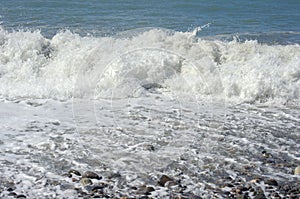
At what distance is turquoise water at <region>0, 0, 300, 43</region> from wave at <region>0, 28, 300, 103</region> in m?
4.92

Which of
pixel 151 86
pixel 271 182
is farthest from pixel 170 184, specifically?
pixel 151 86

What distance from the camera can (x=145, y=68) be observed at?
10.9 m

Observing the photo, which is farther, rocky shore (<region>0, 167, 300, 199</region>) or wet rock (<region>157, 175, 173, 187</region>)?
wet rock (<region>157, 175, 173, 187</region>)

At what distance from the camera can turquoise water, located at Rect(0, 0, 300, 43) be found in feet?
62.4

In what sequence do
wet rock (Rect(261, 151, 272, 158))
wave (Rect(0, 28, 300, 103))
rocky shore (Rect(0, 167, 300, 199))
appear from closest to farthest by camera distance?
rocky shore (Rect(0, 167, 300, 199))
wet rock (Rect(261, 151, 272, 158))
wave (Rect(0, 28, 300, 103))

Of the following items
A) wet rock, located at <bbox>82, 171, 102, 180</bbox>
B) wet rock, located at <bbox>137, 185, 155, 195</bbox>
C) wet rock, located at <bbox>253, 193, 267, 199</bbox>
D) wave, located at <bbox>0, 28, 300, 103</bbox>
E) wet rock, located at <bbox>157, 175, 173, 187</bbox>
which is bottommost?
wet rock, located at <bbox>253, 193, 267, 199</bbox>

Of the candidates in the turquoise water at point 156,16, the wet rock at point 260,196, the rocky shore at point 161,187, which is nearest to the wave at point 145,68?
the rocky shore at point 161,187

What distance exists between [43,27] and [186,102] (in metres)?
11.6

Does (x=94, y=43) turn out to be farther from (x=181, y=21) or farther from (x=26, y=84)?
(x=181, y=21)

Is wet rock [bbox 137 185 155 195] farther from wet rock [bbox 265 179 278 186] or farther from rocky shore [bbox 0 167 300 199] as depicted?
wet rock [bbox 265 179 278 186]

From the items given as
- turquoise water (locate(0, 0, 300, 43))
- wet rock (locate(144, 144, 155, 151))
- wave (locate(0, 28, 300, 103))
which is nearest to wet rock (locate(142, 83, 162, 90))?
wave (locate(0, 28, 300, 103))

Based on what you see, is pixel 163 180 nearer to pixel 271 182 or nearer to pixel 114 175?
pixel 114 175

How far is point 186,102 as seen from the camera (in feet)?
29.6

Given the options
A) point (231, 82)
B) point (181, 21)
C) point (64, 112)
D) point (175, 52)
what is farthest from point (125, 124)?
point (181, 21)
